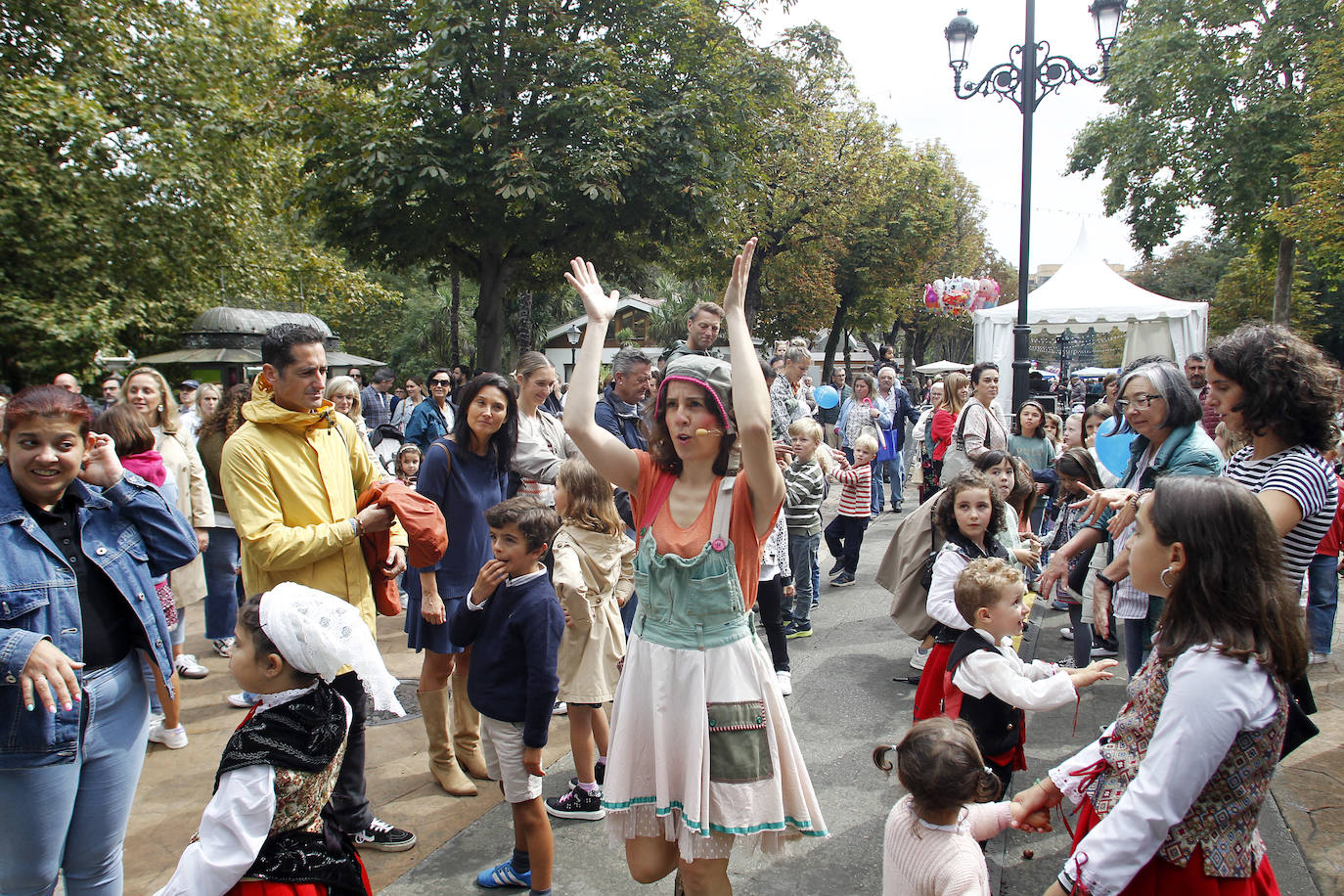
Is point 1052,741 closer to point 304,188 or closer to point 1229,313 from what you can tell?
point 304,188

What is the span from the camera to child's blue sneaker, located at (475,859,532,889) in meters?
3.14

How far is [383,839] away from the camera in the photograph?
11.4ft

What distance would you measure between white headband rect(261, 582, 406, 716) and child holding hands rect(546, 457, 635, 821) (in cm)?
147

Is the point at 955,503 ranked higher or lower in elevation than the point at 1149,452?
lower

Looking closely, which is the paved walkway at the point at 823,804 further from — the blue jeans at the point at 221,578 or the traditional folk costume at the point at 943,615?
the traditional folk costume at the point at 943,615

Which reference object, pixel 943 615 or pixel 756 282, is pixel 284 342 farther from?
pixel 756 282

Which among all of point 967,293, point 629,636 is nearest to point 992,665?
point 629,636

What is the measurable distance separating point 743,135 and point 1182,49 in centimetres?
1582

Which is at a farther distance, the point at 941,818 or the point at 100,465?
the point at 100,465

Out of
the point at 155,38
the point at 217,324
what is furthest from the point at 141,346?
the point at 155,38

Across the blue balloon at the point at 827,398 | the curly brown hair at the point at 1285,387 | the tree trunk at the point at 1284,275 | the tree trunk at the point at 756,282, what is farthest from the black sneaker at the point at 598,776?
the tree trunk at the point at 1284,275

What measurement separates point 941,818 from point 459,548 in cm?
253

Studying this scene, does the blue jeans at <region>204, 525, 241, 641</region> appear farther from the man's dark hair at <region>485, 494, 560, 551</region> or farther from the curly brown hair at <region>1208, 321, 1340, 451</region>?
the curly brown hair at <region>1208, 321, 1340, 451</region>

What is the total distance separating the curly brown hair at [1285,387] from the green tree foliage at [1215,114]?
918 inches
